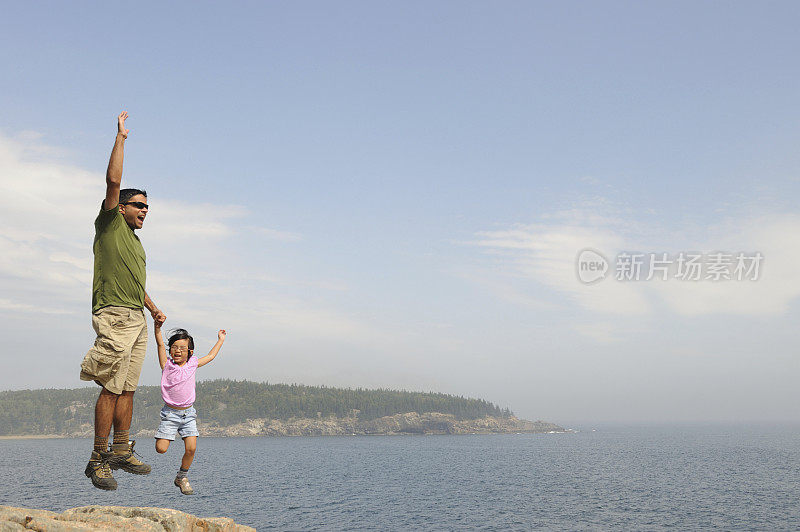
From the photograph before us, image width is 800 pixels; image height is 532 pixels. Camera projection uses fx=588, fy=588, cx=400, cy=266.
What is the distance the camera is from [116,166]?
21.6ft

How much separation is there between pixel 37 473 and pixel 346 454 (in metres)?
83.6

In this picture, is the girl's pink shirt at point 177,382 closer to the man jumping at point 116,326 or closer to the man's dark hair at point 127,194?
the man jumping at point 116,326

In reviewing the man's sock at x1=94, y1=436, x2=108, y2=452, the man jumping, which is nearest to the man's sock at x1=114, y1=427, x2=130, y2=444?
the man jumping

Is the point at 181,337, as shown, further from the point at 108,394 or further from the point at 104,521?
the point at 104,521

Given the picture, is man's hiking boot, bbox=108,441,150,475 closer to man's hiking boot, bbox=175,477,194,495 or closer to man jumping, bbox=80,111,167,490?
man jumping, bbox=80,111,167,490

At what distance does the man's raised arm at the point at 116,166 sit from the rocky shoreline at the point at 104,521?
16.1 feet

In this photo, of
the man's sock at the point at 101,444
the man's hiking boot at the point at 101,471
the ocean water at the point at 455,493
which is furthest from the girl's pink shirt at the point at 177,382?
the ocean water at the point at 455,493

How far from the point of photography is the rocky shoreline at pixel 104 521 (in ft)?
27.2

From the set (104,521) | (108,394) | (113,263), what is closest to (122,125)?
(113,263)

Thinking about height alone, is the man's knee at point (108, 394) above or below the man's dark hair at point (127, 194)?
below

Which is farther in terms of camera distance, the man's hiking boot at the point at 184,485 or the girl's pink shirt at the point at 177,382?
the girl's pink shirt at the point at 177,382

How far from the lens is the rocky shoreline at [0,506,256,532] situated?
830 cm

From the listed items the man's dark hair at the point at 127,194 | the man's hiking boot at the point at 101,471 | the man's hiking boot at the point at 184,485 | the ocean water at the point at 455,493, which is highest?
the man's dark hair at the point at 127,194

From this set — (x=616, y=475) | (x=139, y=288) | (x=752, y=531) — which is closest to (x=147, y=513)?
A: (x=139, y=288)
